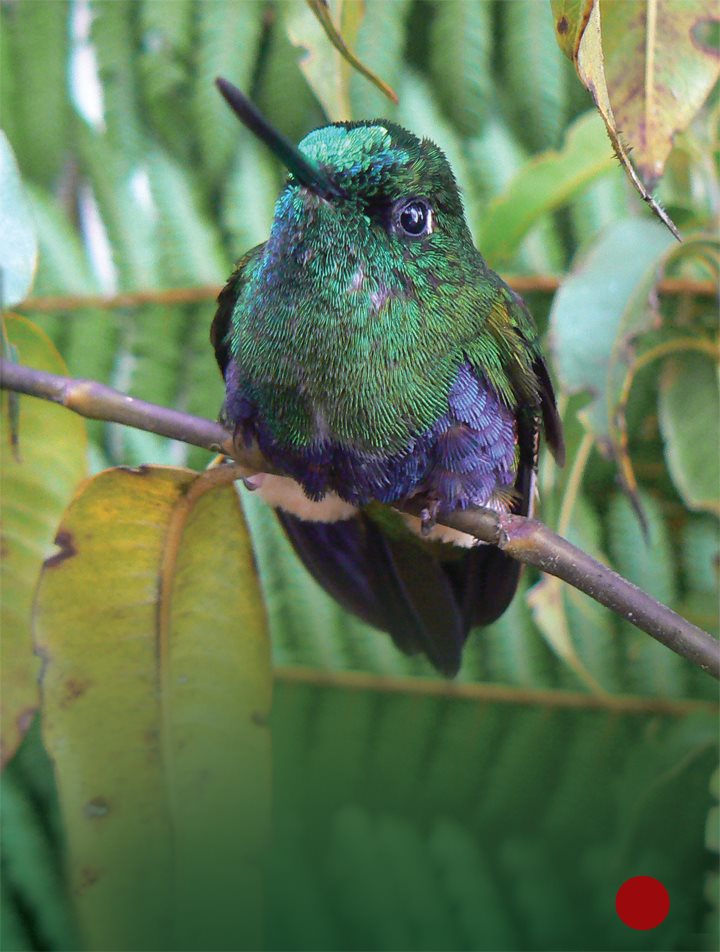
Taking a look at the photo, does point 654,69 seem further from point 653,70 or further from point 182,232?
point 182,232

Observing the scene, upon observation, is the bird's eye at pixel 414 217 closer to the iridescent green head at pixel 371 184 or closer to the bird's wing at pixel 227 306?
the iridescent green head at pixel 371 184

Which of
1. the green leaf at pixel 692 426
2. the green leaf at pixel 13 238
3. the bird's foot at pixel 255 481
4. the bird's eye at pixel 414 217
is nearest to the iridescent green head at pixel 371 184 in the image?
the bird's eye at pixel 414 217

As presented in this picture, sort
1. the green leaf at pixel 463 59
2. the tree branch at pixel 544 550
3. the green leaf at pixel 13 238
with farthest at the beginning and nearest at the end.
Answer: the green leaf at pixel 463 59 < the green leaf at pixel 13 238 < the tree branch at pixel 544 550

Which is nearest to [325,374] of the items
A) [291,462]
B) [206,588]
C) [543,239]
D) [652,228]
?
[291,462]

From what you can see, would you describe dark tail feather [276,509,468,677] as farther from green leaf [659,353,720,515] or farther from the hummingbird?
green leaf [659,353,720,515]

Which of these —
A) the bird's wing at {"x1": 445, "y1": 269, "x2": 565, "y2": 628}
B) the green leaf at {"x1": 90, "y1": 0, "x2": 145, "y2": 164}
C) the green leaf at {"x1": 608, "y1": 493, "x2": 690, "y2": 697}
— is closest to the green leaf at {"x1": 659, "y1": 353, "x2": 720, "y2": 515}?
the green leaf at {"x1": 608, "y1": 493, "x2": 690, "y2": 697}

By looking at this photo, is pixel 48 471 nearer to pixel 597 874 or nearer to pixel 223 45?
pixel 223 45
